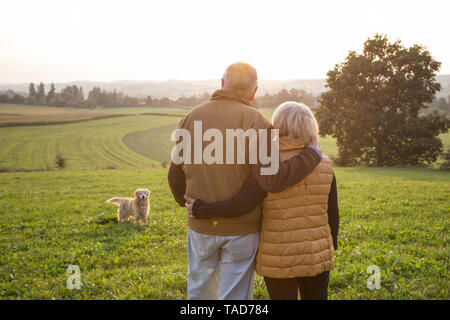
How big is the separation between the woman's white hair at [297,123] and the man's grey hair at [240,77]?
43cm

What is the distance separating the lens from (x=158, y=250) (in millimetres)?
7438

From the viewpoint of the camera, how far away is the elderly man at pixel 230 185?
312cm

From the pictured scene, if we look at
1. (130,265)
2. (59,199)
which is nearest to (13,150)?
(59,199)

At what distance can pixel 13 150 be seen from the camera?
46.3 meters

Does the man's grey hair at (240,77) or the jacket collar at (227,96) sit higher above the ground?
the man's grey hair at (240,77)

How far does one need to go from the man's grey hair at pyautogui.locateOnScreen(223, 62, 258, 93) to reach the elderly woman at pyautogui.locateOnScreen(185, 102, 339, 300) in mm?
424

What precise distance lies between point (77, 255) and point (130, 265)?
1.46 meters

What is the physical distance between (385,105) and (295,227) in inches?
1323

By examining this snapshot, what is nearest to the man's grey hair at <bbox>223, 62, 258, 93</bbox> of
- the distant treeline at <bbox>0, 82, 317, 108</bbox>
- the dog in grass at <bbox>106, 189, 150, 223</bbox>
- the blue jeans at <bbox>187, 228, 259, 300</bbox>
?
the blue jeans at <bbox>187, 228, 259, 300</bbox>

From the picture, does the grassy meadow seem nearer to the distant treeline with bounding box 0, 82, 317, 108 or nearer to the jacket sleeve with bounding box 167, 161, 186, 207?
the jacket sleeve with bounding box 167, 161, 186, 207

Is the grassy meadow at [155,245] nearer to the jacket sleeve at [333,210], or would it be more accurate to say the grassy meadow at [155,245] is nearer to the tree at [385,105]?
Result: the jacket sleeve at [333,210]

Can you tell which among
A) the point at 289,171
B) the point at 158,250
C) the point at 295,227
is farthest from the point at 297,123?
the point at 158,250

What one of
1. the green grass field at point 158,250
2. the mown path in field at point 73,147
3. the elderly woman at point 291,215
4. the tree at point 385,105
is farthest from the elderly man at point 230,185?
the mown path in field at point 73,147
